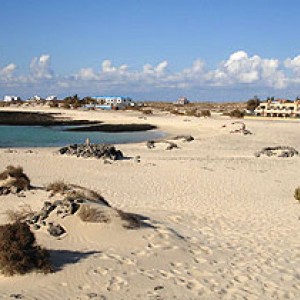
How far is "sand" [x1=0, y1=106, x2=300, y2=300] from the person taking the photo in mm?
6875

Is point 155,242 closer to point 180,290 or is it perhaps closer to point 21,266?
point 180,290

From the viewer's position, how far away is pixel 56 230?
8617 mm

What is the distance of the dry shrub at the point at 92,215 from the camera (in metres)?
9.05

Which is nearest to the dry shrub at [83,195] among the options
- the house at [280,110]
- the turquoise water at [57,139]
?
the turquoise water at [57,139]

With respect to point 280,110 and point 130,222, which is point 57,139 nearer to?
point 130,222

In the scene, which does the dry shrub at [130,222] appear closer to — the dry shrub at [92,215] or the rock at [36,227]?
the dry shrub at [92,215]

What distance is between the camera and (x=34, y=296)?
621 cm

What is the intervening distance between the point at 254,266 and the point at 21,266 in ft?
13.5

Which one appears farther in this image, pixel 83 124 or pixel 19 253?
pixel 83 124

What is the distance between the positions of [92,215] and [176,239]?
69.0 inches

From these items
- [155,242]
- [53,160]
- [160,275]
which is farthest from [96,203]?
[53,160]

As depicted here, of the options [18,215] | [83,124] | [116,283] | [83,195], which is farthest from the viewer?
[83,124]

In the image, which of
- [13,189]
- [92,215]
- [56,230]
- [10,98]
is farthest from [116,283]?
[10,98]

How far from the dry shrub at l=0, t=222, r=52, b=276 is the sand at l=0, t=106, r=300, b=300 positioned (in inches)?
6.0
